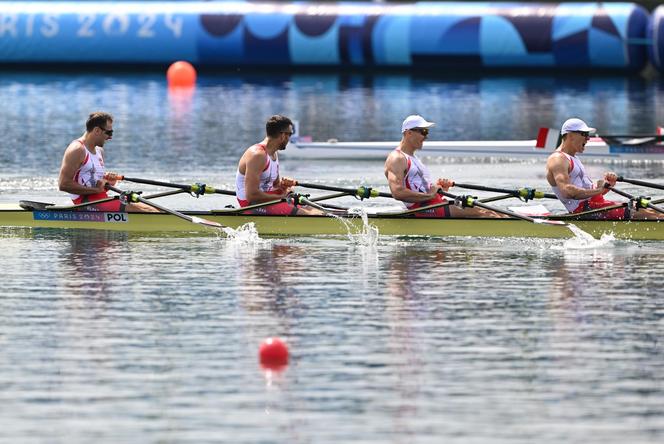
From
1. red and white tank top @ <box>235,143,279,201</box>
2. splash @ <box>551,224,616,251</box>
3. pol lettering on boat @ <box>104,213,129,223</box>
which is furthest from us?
pol lettering on boat @ <box>104,213,129,223</box>

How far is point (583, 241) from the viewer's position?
17.8 meters

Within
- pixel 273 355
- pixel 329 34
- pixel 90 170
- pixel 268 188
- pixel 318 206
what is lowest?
pixel 273 355

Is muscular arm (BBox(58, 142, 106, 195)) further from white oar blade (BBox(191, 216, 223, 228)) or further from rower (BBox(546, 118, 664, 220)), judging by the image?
rower (BBox(546, 118, 664, 220))

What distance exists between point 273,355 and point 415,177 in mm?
6429

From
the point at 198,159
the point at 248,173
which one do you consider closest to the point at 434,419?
the point at 248,173

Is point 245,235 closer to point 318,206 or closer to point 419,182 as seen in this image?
point 318,206

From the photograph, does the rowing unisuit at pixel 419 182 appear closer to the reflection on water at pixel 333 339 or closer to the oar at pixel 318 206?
the reflection on water at pixel 333 339

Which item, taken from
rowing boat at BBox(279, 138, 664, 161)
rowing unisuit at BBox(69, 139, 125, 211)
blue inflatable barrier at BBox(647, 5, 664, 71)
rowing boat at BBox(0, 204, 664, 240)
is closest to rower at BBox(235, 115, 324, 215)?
rowing boat at BBox(0, 204, 664, 240)

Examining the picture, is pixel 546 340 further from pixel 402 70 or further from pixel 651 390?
pixel 402 70

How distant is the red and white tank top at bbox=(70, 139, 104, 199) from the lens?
61.1 ft

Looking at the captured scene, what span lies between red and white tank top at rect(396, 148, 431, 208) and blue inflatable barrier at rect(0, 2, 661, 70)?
97.0 ft

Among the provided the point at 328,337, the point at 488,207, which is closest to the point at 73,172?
the point at 488,207

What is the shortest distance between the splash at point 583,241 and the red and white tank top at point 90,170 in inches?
209

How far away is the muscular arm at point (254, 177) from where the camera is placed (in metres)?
18.3
